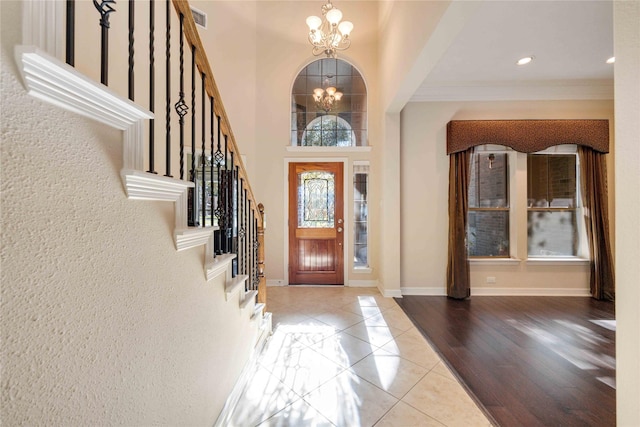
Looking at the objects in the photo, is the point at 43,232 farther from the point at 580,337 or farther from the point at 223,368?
the point at 580,337

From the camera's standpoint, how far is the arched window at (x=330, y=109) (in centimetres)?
431

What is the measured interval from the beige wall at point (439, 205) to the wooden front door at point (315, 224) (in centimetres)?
104

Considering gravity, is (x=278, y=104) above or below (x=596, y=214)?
above

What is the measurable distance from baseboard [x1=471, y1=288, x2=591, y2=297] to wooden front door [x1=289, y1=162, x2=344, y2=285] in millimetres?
2160

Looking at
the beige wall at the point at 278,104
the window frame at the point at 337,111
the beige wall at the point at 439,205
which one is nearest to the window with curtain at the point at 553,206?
the beige wall at the point at 439,205

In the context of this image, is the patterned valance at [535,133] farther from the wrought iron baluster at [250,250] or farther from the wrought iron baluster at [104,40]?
the wrought iron baluster at [104,40]

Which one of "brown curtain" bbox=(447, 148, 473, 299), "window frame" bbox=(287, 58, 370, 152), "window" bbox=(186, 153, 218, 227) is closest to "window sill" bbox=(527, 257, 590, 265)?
"brown curtain" bbox=(447, 148, 473, 299)

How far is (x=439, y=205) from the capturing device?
3908 mm

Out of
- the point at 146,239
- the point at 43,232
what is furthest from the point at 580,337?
the point at 43,232

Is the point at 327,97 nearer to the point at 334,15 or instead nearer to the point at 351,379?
the point at 334,15

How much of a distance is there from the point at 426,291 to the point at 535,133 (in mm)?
2807

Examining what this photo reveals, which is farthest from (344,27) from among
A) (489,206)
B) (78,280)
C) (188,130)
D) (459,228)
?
(489,206)

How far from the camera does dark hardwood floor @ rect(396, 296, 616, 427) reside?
65.1 inches

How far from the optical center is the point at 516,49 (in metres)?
3.05
